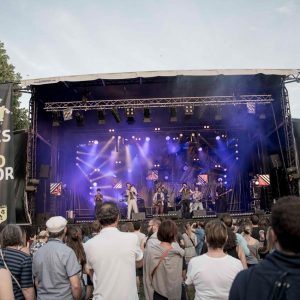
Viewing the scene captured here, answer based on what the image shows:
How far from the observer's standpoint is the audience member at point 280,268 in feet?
4.65

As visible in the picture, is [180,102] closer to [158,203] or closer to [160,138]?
[158,203]

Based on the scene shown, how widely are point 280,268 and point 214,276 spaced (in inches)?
59.9

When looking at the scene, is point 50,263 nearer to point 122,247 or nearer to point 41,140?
point 122,247

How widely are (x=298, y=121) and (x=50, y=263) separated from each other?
1211cm

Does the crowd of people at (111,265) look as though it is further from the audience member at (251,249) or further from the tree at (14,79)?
the tree at (14,79)

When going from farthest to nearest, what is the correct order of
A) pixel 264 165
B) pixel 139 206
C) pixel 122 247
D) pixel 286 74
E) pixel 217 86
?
pixel 139 206 < pixel 264 165 < pixel 217 86 < pixel 286 74 < pixel 122 247

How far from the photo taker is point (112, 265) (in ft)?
10.3

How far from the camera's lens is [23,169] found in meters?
12.8

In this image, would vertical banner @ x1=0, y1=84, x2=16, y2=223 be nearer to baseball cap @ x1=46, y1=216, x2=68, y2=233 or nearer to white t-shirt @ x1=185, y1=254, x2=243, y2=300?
baseball cap @ x1=46, y1=216, x2=68, y2=233

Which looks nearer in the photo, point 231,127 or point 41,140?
point 41,140

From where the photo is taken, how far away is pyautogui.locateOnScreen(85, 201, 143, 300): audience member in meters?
3.14

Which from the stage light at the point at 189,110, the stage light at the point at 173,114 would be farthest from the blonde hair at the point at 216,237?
the stage light at the point at 173,114

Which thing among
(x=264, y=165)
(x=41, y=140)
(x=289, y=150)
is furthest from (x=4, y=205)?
(x=264, y=165)

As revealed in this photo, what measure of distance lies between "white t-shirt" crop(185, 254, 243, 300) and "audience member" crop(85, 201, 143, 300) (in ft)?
1.99
